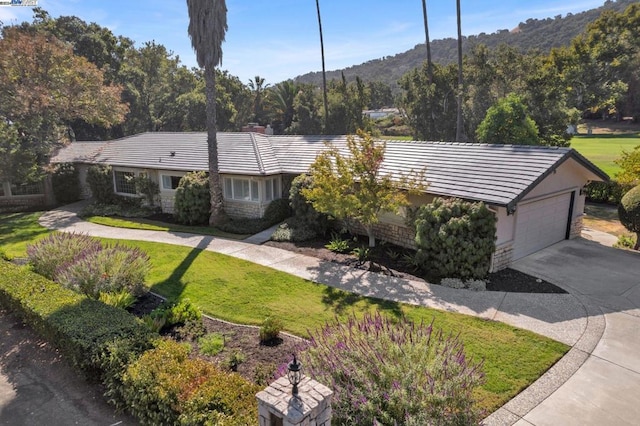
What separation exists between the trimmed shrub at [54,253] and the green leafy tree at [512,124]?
20.4 m

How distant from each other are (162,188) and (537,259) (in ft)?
64.3

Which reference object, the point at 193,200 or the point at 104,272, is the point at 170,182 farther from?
the point at 104,272

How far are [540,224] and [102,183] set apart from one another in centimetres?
2435

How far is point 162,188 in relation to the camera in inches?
914

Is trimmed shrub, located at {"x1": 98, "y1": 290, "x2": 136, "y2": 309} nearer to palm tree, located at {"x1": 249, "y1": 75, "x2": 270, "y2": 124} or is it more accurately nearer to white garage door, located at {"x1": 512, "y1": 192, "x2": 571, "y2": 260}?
white garage door, located at {"x1": 512, "y1": 192, "x2": 571, "y2": 260}

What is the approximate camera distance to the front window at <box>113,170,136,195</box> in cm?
2472

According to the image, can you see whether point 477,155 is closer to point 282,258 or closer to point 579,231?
point 579,231

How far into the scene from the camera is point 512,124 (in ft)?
71.5

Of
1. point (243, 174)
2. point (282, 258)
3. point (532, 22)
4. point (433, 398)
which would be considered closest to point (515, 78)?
point (243, 174)

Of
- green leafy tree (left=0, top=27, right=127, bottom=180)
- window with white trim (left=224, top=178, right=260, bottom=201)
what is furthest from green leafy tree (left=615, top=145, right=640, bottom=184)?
green leafy tree (left=0, top=27, right=127, bottom=180)

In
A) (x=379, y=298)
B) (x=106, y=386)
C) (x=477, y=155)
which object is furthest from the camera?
(x=477, y=155)

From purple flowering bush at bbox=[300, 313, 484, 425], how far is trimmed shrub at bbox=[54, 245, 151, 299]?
23.5 ft

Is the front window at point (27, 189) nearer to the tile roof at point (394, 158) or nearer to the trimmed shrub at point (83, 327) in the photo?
the tile roof at point (394, 158)

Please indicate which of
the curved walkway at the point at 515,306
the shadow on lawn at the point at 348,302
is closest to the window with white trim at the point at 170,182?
the curved walkway at the point at 515,306
